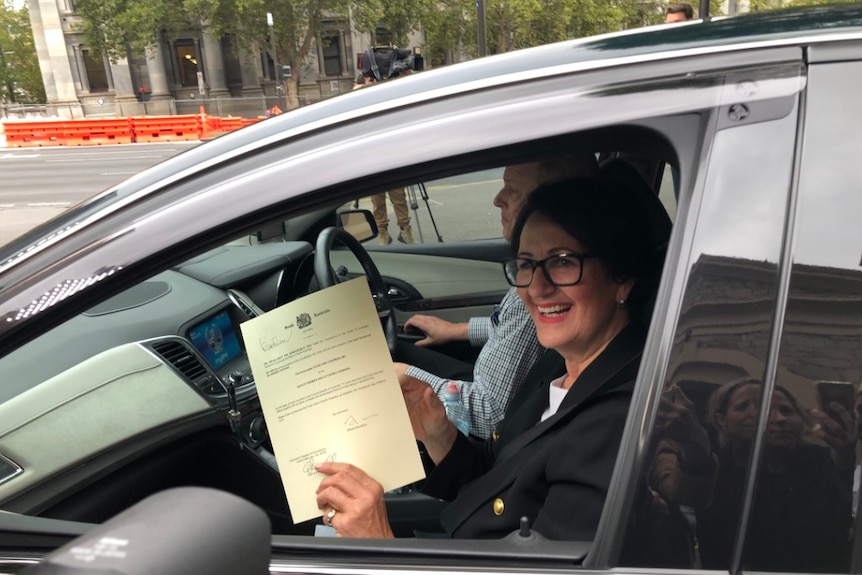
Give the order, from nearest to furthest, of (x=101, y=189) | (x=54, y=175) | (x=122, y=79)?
(x=101, y=189)
(x=54, y=175)
(x=122, y=79)

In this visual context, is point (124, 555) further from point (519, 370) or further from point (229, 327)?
point (229, 327)

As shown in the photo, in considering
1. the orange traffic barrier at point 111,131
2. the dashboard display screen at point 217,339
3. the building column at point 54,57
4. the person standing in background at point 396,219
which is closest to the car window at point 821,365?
the dashboard display screen at point 217,339

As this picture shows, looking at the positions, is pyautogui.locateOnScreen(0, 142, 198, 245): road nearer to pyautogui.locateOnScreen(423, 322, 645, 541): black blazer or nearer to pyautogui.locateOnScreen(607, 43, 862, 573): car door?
pyautogui.locateOnScreen(423, 322, 645, 541): black blazer

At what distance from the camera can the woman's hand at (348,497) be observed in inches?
50.2

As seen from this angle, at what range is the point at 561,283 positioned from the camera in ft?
4.85

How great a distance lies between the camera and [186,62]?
37375 millimetres

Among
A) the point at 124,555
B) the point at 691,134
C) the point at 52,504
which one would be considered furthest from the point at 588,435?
the point at 52,504

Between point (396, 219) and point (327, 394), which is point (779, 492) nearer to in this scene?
point (327, 394)

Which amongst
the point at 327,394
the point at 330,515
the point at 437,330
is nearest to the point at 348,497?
the point at 330,515

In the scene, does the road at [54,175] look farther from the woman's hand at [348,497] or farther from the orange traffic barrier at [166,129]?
the woman's hand at [348,497]

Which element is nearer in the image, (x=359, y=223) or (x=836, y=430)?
(x=836, y=430)

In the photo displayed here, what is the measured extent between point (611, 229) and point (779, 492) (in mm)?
721

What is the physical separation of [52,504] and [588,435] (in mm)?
1344

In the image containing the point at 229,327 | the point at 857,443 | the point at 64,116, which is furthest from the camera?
the point at 64,116
